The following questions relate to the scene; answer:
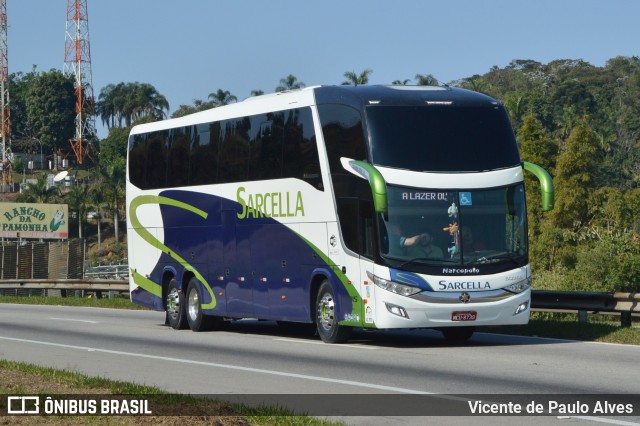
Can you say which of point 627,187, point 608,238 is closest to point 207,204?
point 608,238

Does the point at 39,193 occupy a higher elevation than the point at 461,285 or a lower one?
higher

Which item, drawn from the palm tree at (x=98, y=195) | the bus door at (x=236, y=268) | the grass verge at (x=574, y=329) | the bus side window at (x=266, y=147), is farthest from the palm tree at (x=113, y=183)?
the bus side window at (x=266, y=147)

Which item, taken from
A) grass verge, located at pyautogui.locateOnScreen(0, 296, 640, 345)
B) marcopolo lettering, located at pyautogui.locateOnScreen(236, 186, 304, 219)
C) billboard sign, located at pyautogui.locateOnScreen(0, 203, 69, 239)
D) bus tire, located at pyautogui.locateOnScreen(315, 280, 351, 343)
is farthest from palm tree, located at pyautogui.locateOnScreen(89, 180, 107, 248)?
bus tire, located at pyautogui.locateOnScreen(315, 280, 351, 343)

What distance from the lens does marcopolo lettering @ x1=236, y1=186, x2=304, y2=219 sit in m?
22.1

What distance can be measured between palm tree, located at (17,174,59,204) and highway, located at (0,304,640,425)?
100177 millimetres

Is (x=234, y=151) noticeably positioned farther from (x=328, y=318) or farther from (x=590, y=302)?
(x=590, y=302)

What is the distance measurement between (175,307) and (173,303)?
0.12 m

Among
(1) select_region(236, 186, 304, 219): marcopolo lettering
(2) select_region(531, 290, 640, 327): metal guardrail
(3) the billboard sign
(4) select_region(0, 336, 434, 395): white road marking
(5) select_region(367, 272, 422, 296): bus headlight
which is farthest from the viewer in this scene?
(3) the billboard sign

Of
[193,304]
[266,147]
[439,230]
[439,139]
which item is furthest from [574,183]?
[439,230]

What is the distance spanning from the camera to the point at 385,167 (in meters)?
20.0

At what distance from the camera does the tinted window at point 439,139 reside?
20125mm

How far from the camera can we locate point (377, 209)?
64.2 ft

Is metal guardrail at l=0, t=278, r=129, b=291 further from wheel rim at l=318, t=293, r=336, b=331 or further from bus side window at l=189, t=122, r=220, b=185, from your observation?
wheel rim at l=318, t=293, r=336, b=331

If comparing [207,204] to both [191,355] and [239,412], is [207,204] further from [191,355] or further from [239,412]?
[239,412]
